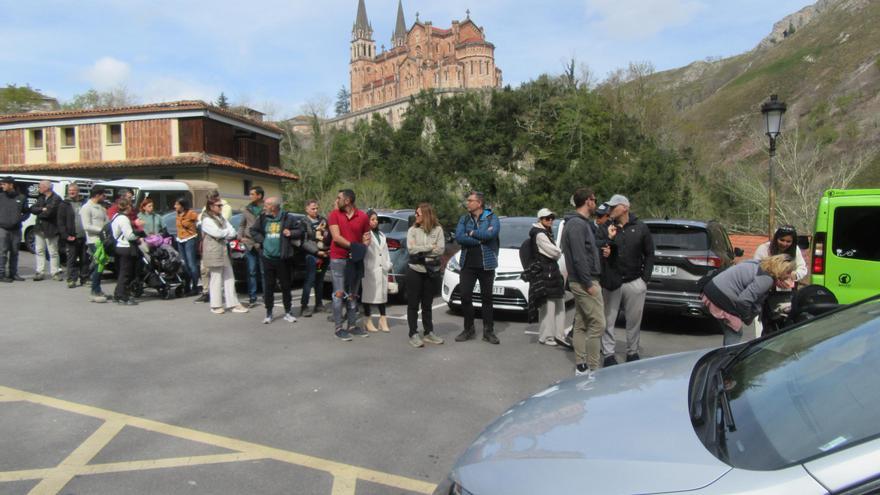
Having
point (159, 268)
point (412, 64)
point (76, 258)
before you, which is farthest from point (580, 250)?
point (412, 64)

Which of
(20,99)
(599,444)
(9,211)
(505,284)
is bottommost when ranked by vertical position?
(505,284)

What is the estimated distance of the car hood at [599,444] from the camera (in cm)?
188

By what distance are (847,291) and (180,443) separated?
6940 mm

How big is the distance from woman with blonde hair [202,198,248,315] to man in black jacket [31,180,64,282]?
407cm

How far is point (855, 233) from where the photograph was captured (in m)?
6.48

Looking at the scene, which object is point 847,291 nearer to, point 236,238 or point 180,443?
point 180,443

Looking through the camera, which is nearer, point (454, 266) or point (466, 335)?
point (466, 335)

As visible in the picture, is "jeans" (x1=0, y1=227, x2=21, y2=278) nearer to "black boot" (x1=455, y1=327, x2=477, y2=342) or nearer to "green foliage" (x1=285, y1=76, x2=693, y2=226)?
"black boot" (x1=455, y1=327, x2=477, y2=342)

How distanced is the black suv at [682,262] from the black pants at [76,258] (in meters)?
10.1

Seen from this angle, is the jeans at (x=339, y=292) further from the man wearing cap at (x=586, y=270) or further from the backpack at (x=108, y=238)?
the backpack at (x=108, y=238)

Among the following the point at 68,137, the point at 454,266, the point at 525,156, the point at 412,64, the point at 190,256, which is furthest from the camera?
the point at 412,64

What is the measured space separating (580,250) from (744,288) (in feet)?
4.76

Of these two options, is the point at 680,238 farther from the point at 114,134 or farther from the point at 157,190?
the point at 114,134

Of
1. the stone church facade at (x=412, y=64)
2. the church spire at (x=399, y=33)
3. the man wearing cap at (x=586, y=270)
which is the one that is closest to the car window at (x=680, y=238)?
the man wearing cap at (x=586, y=270)
